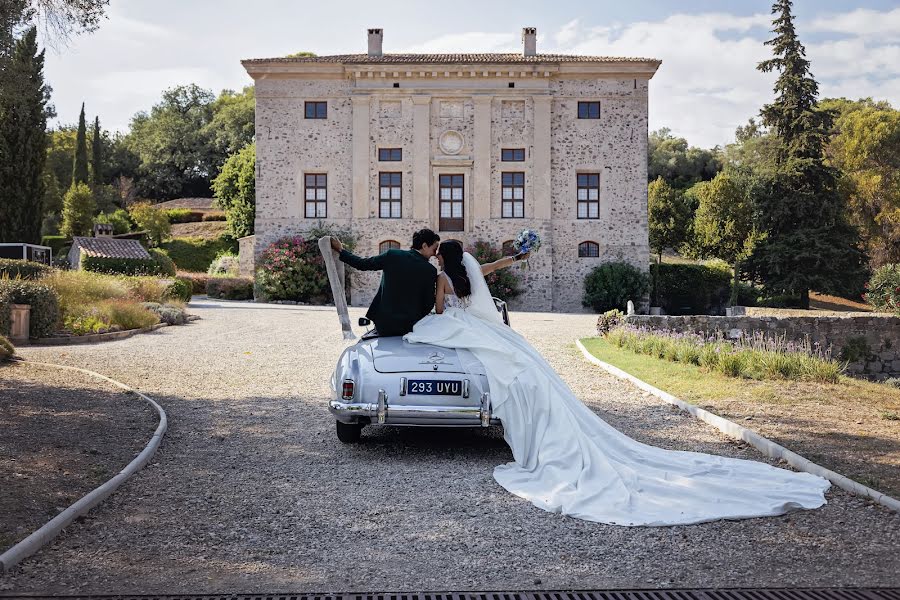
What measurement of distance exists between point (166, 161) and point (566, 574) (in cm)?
6282

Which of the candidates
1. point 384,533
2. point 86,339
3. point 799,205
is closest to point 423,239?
point 384,533

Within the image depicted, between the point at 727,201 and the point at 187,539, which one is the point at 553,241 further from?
the point at 187,539

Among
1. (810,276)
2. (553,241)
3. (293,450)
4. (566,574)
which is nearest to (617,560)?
(566,574)

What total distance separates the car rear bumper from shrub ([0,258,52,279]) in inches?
558

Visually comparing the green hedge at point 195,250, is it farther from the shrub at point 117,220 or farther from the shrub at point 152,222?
the shrub at point 117,220

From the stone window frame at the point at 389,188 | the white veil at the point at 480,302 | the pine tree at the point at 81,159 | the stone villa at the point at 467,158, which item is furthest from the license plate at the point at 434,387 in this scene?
the pine tree at the point at 81,159

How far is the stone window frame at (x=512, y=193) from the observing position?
32938 mm

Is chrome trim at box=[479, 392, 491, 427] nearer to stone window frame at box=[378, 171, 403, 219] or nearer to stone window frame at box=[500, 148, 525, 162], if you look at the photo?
stone window frame at box=[378, 171, 403, 219]

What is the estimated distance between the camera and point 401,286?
21.6 ft

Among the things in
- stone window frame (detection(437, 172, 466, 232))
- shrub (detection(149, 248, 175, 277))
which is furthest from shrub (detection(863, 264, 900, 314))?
shrub (detection(149, 248, 175, 277))

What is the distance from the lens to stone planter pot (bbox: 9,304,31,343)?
13.9 metres

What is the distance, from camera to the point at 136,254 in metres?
31.7

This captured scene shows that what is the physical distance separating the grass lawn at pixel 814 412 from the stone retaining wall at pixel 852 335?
6.30m

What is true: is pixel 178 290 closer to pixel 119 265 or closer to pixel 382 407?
pixel 119 265
